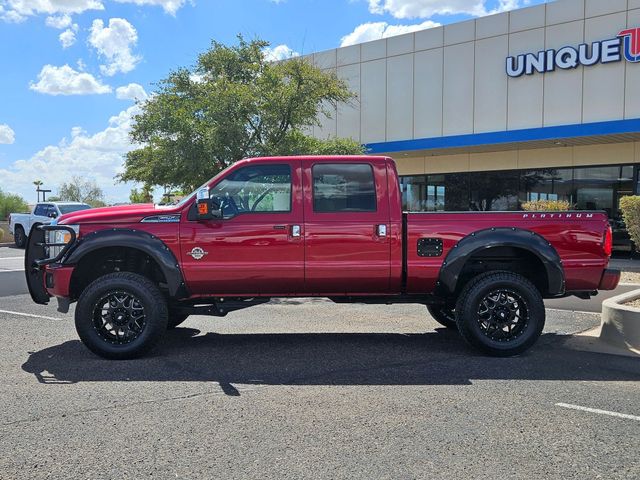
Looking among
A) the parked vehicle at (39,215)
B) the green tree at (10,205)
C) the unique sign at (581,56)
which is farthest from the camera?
the green tree at (10,205)

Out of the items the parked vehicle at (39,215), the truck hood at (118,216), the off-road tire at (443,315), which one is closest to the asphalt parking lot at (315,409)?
the off-road tire at (443,315)

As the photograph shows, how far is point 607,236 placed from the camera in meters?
6.20

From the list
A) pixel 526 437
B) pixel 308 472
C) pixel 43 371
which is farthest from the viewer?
pixel 43 371

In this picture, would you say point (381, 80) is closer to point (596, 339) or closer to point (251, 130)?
point (251, 130)

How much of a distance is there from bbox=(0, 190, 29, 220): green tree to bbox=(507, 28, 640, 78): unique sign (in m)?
31.8

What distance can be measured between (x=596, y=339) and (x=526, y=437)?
3.61 m

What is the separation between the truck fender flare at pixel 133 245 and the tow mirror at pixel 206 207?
54cm

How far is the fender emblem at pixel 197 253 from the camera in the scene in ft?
19.8

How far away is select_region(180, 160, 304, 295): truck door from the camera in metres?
6.04

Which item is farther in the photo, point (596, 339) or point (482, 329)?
point (596, 339)

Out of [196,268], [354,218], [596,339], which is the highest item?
[354,218]

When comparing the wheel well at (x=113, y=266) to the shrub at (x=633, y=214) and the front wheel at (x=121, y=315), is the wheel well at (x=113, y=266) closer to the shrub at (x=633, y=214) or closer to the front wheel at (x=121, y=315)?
the front wheel at (x=121, y=315)

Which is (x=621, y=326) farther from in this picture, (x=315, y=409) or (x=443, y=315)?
(x=315, y=409)

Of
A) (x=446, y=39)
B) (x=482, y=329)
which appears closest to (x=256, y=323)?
(x=482, y=329)
